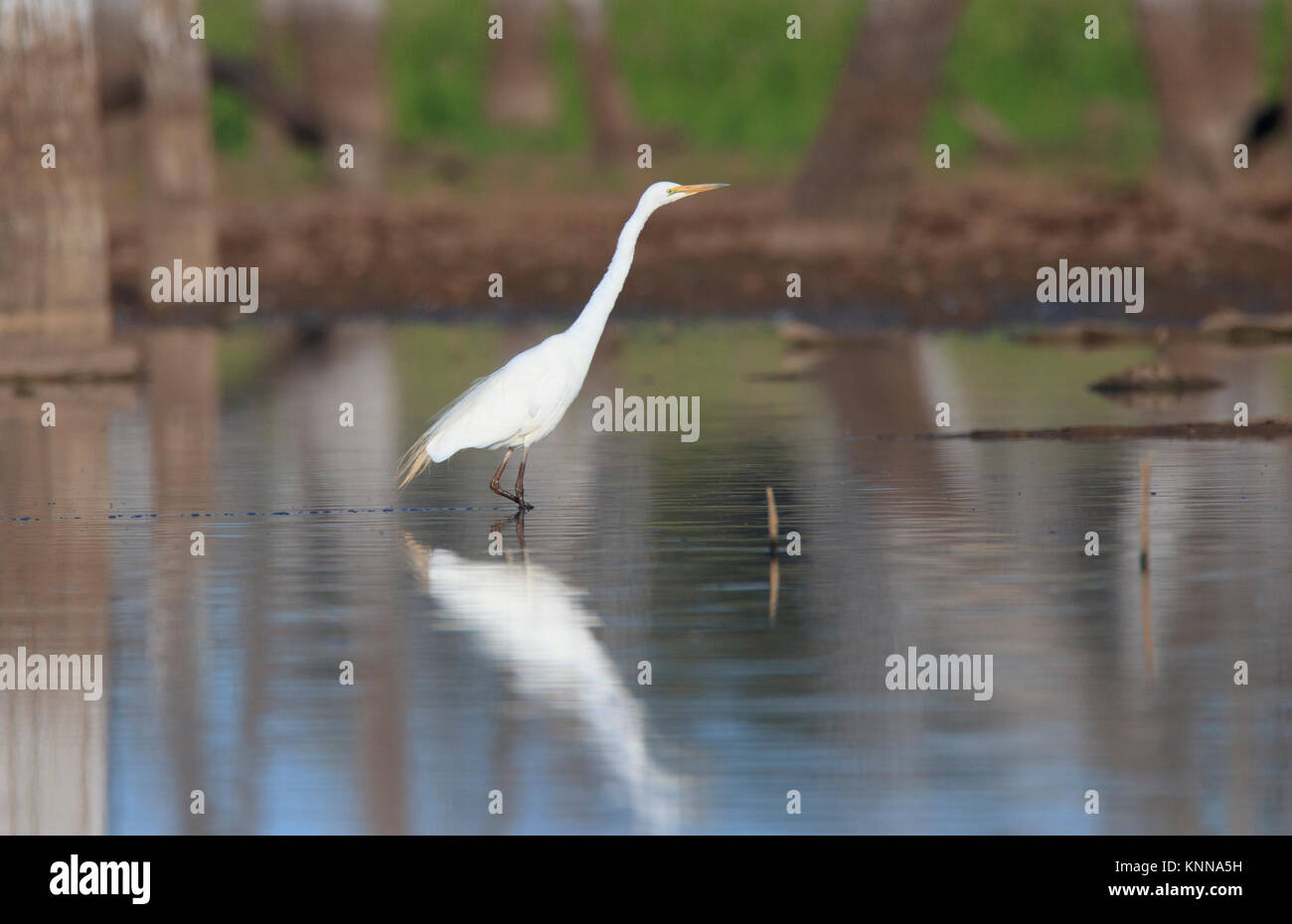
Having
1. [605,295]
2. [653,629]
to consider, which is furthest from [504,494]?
[653,629]

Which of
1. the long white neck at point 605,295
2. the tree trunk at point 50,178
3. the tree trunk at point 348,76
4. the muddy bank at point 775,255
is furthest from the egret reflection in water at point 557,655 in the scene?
the tree trunk at point 348,76

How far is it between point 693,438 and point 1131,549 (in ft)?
22.3

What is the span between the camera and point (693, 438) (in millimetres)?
20734

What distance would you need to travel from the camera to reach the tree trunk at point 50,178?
25406mm

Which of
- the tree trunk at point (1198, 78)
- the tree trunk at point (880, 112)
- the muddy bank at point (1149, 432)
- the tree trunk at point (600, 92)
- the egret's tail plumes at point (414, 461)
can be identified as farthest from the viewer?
the tree trunk at point (600, 92)

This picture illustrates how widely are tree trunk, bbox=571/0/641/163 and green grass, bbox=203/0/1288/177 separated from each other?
2.19 meters

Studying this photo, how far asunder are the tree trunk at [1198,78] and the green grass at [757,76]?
9366mm

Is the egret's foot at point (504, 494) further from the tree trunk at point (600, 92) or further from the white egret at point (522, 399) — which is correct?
the tree trunk at point (600, 92)

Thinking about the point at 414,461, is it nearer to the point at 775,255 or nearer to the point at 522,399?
the point at 522,399

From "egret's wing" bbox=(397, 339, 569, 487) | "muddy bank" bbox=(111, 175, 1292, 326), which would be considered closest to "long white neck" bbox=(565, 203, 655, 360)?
"egret's wing" bbox=(397, 339, 569, 487)

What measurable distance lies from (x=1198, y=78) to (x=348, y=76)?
13.7 metres

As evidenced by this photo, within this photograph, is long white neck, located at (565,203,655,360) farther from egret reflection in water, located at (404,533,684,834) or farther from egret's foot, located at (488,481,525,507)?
egret reflection in water, located at (404,533,684,834)

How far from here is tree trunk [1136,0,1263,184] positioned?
36.4 meters
